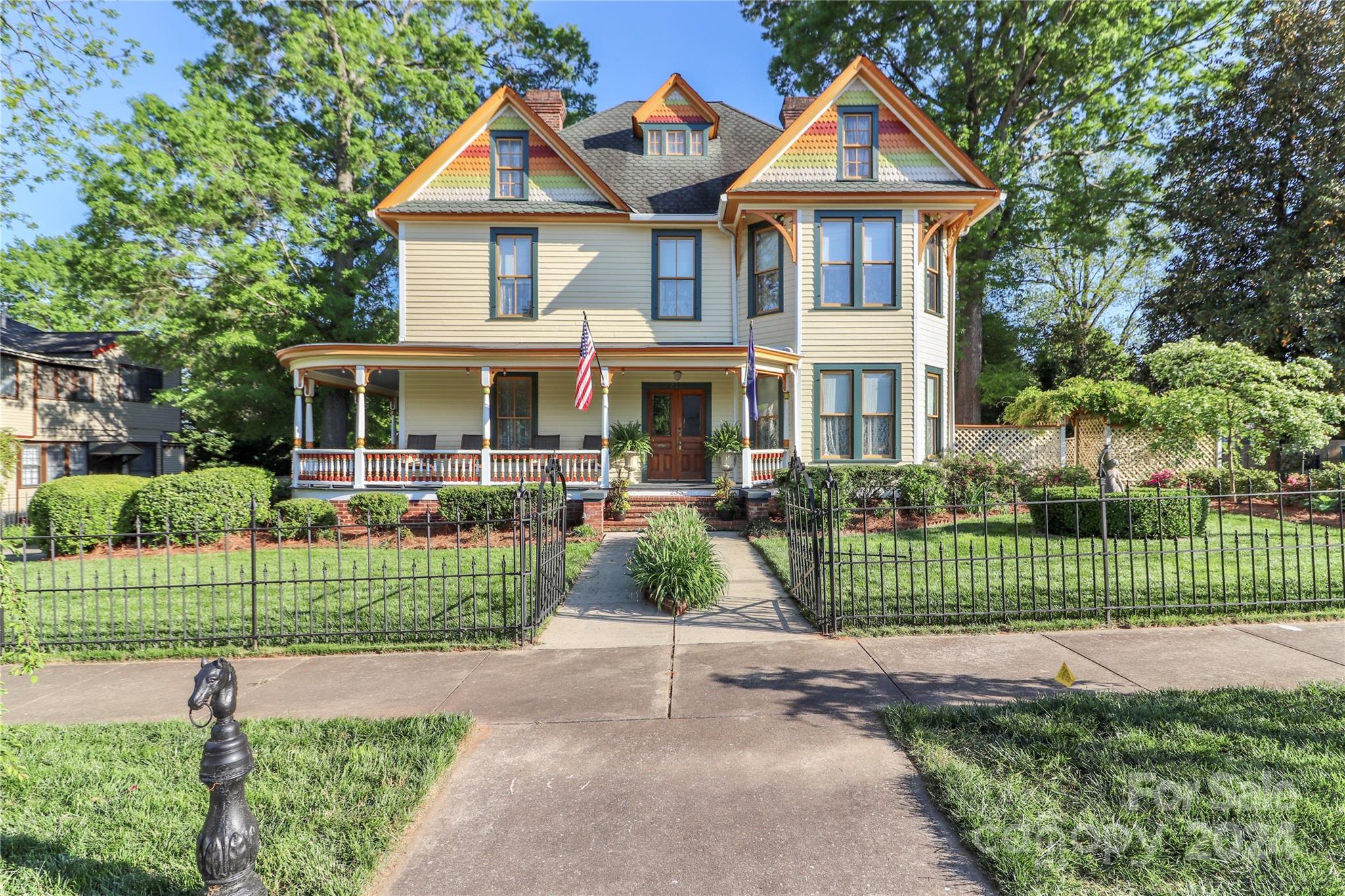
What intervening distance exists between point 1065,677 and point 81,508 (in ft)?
53.8

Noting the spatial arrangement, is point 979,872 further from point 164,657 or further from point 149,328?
point 149,328

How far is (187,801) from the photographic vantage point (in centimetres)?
357

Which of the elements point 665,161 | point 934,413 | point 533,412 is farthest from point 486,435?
point 934,413

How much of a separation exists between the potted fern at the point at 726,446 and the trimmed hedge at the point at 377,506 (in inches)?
280

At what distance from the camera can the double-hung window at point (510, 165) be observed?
653 inches

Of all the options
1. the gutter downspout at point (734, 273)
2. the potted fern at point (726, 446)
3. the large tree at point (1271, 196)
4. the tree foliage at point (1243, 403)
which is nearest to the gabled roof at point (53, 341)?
the gutter downspout at point (734, 273)

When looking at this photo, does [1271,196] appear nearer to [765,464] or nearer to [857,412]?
[857,412]

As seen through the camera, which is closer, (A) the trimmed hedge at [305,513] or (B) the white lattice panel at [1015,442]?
(A) the trimmed hedge at [305,513]

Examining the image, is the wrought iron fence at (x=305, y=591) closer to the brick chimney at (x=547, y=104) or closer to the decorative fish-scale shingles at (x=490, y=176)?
the decorative fish-scale shingles at (x=490, y=176)

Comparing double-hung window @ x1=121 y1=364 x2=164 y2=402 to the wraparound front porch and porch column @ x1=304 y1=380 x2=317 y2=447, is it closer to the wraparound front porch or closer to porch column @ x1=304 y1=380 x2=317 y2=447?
the wraparound front porch

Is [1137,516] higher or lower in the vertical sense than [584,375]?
lower

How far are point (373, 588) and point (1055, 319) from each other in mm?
35973

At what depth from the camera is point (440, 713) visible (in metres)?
4.68

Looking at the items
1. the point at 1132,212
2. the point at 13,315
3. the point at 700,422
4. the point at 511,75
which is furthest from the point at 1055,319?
the point at 13,315
